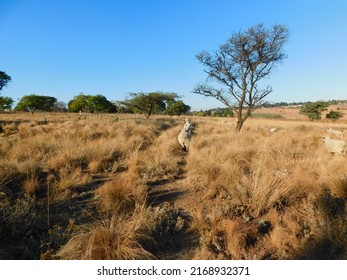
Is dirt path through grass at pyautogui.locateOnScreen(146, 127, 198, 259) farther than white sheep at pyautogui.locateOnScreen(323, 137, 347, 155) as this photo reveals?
No

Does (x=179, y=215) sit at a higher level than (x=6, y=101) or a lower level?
lower

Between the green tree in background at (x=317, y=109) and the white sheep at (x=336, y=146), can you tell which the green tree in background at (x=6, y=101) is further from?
the green tree in background at (x=317, y=109)

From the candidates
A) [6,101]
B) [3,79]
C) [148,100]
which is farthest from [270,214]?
[6,101]

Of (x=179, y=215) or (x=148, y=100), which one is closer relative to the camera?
(x=179, y=215)

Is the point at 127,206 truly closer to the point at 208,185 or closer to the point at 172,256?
the point at 172,256

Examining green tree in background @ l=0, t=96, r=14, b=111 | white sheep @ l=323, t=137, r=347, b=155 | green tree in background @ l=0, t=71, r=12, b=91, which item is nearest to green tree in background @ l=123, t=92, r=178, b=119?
green tree in background @ l=0, t=71, r=12, b=91

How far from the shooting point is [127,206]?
3.41 meters

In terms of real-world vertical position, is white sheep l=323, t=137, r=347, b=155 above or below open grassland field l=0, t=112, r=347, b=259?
above

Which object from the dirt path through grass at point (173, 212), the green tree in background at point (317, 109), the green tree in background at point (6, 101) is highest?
the green tree in background at point (6, 101)

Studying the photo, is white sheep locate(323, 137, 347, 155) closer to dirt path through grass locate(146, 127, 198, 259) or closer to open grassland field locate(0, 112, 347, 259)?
open grassland field locate(0, 112, 347, 259)

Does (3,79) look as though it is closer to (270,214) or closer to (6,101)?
(6,101)

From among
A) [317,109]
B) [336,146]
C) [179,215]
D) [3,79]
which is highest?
[3,79]

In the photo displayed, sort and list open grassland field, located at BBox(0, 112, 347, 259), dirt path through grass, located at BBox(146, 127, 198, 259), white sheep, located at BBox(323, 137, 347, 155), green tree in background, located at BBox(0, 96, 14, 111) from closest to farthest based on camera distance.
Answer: open grassland field, located at BBox(0, 112, 347, 259) → dirt path through grass, located at BBox(146, 127, 198, 259) → white sheep, located at BBox(323, 137, 347, 155) → green tree in background, located at BBox(0, 96, 14, 111)

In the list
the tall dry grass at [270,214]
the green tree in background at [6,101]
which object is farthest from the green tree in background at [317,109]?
the green tree in background at [6,101]
